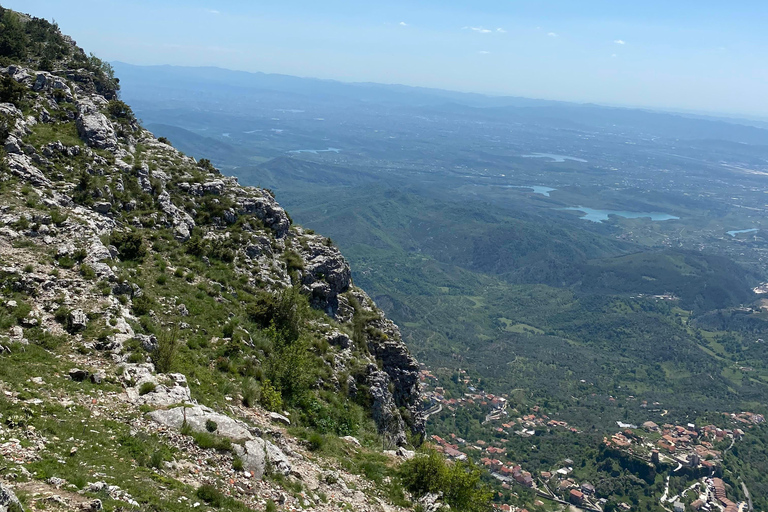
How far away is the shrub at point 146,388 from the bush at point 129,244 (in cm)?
1013

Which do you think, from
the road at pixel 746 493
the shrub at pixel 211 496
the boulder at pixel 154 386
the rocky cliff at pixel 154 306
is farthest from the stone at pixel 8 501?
the road at pixel 746 493

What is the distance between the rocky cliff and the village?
1225 inches

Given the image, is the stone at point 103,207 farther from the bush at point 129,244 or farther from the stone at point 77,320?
the stone at point 77,320

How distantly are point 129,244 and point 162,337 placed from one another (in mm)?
7880

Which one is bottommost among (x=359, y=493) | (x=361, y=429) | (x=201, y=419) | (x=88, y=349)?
(x=361, y=429)

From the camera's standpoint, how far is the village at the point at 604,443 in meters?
66.8

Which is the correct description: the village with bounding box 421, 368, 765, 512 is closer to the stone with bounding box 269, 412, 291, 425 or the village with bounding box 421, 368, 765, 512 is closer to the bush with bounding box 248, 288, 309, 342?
the bush with bounding box 248, 288, 309, 342

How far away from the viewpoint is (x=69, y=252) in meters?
19.0

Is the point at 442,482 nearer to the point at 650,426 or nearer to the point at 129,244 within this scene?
the point at 129,244

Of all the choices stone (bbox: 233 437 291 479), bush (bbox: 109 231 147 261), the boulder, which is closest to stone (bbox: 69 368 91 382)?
the boulder

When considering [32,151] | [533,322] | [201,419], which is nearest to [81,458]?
[201,419]

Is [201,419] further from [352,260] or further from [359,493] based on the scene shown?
[352,260]

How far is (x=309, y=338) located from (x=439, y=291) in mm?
157310

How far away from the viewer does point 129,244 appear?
22.5 m
